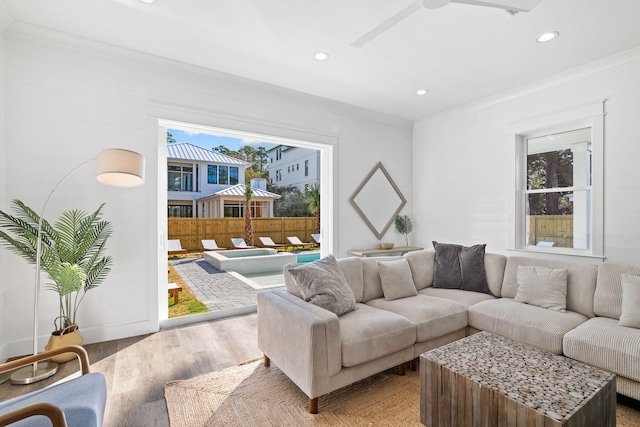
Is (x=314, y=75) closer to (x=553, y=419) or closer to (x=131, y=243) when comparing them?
(x=131, y=243)

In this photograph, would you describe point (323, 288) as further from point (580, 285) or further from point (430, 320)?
Answer: point (580, 285)

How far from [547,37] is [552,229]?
226cm

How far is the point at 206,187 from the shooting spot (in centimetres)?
1008

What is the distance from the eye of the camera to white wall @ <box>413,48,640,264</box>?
3.12 meters

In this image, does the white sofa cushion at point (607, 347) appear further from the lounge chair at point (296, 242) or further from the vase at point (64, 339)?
the lounge chair at point (296, 242)

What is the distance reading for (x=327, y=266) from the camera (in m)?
2.61

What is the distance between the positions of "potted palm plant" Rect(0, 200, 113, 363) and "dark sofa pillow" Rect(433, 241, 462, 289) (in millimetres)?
3405

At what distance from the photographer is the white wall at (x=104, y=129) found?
2.72 metres

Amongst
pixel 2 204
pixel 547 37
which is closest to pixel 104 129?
pixel 2 204


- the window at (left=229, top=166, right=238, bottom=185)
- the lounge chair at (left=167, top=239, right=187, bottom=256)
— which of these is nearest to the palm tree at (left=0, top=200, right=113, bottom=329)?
the lounge chair at (left=167, top=239, right=187, bottom=256)

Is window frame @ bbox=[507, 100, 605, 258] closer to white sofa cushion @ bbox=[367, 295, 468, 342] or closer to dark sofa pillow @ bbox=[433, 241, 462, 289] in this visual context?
dark sofa pillow @ bbox=[433, 241, 462, 289]

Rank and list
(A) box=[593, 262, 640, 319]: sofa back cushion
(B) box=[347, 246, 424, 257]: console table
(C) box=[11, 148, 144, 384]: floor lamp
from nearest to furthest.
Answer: (C) box=[11, 148, 144, 384]: floor lamp → (A) box=[593, 262, 640, 319]: sofa back cushion → (B) box=[347, 246, 424, 257]: console table

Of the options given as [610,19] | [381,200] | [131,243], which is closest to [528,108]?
[610,19]

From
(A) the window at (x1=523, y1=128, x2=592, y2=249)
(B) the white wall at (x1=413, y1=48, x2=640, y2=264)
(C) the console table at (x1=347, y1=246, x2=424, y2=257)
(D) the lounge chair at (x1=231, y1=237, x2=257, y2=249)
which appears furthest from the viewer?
(D) the lounge chair at (x1=231, y1=237, x2=257, y2=249)
